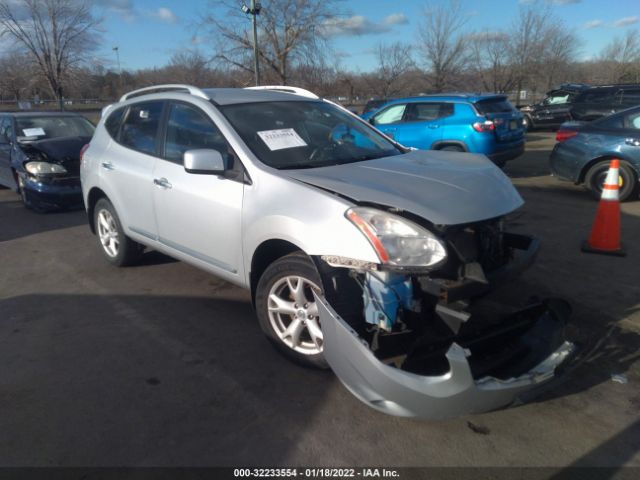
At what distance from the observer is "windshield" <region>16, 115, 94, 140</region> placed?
8.93m

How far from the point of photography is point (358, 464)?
96.6 inches

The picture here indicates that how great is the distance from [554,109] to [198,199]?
20248 millimetres

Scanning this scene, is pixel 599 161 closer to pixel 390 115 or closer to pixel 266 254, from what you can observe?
pixel 390 115

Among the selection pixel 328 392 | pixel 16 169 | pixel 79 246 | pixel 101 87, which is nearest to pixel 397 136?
pixel 79 246

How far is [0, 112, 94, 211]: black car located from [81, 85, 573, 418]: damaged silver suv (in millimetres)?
4706

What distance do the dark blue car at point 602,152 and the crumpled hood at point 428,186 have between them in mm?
5136

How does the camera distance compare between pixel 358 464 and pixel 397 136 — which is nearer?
pixel 358 464

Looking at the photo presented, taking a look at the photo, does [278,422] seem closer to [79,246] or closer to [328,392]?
[328,392]

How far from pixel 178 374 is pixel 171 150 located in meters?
1.94

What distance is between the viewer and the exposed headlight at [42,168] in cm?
812

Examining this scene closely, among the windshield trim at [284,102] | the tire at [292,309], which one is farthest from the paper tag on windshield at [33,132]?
the tire at [292,309]

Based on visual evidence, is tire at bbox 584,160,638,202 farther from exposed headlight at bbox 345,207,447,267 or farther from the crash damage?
exposed headlight at bbox 345,207,447,267

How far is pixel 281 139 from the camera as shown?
3.70 metres

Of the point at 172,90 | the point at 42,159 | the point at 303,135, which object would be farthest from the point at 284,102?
the point at 42,159
